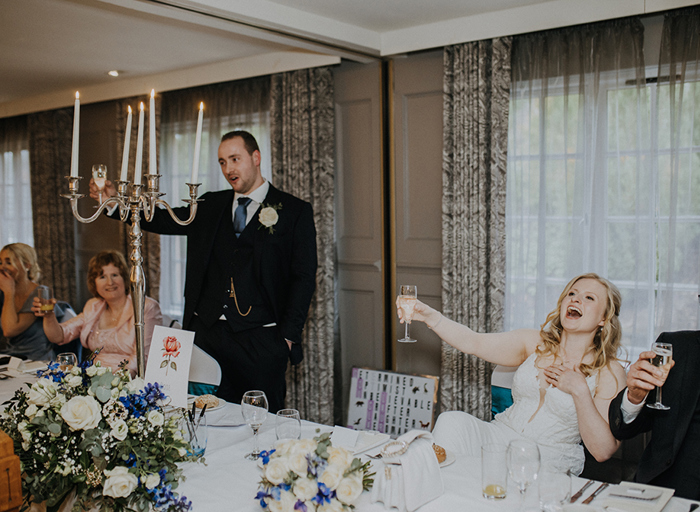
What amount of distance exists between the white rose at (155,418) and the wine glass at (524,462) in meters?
0.91

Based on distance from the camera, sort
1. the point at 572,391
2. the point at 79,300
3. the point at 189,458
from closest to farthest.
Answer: the point at 189,458, the point at 572,391, the point at 79,300

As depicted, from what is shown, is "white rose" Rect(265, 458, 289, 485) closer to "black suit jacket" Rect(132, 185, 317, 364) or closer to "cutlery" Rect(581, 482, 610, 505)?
"cutlery" Rect(581, 482, 610, 505)

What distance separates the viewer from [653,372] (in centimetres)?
197

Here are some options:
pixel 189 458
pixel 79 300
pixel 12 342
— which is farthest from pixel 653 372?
pixel 79 300

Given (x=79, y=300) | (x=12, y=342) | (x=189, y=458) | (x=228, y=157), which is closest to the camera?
(x=189, y=458)

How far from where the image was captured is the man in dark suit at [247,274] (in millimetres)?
3590

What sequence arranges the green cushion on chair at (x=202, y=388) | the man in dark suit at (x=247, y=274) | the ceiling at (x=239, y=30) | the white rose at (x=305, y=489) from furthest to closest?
the man in dark suit at (x=247, y=274) < the ceiling at (x=239, y=30) < the green cushion on chair at (x=202, y=388) < the white rose at (x=305, y=489)

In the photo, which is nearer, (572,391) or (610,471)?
(572,391)

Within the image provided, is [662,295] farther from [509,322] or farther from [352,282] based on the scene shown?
[352,282]

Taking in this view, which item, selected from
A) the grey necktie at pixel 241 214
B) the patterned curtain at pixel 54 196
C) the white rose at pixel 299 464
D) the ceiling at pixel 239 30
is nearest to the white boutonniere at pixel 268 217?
the grey necktie at pixel 241 214

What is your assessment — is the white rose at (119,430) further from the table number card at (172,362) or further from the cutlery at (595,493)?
the cutlery at (595,493)

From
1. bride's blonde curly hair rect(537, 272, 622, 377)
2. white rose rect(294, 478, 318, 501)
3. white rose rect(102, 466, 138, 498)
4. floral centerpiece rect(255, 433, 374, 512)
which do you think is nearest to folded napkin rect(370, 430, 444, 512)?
floral centerpiece rect(255, 433, 374, 512)

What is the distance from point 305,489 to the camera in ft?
4.56

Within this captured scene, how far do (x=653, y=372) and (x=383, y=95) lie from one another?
279 cm
